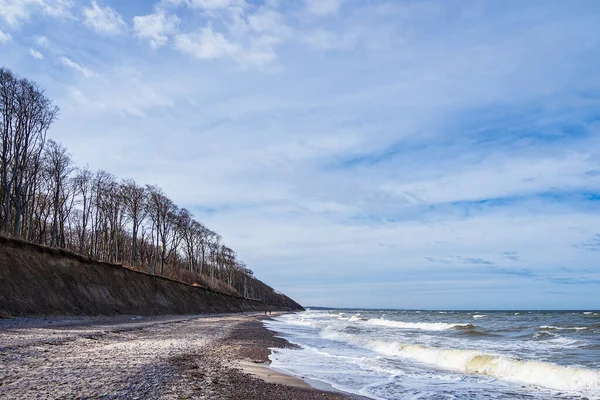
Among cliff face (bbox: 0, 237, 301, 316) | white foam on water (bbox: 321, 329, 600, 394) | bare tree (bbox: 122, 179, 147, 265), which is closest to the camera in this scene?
white foam on water (bbox: 321, 329, 600, 394)

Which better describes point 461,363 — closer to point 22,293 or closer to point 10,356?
point 10,356

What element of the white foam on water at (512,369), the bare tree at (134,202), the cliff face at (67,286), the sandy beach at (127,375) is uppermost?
the bare tree at (134,202)

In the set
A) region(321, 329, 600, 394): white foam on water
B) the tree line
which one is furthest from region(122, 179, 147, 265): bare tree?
region(321, 329, 600, 394): white foam on water

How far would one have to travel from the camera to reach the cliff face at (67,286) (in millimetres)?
23469

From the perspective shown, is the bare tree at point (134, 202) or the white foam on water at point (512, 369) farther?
the bare tree at point (134, 202)

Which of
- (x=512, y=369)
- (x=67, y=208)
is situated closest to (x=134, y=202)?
(x=67, y=208)

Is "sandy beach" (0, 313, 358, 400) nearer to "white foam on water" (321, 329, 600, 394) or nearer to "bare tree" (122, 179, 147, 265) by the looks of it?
"white foam on water" (321, 329, 600, 394)

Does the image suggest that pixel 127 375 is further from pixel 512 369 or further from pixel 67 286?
pixel 67 286

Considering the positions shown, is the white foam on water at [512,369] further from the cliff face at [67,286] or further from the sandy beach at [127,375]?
the cliff face at [67,286]

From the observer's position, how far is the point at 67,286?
96.3 feet

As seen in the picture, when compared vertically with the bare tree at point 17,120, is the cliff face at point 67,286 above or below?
below

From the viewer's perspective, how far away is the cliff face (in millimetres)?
23469

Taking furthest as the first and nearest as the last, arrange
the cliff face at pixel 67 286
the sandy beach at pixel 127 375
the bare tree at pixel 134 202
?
the bare tree at pixel 134 202 < the cliff face at pixel 67 286 < the sandy beach at pixel 127 375

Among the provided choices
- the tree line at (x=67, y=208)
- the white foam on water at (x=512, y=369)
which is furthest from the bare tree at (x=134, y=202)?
the white foam on water at (x=512, y=369)
